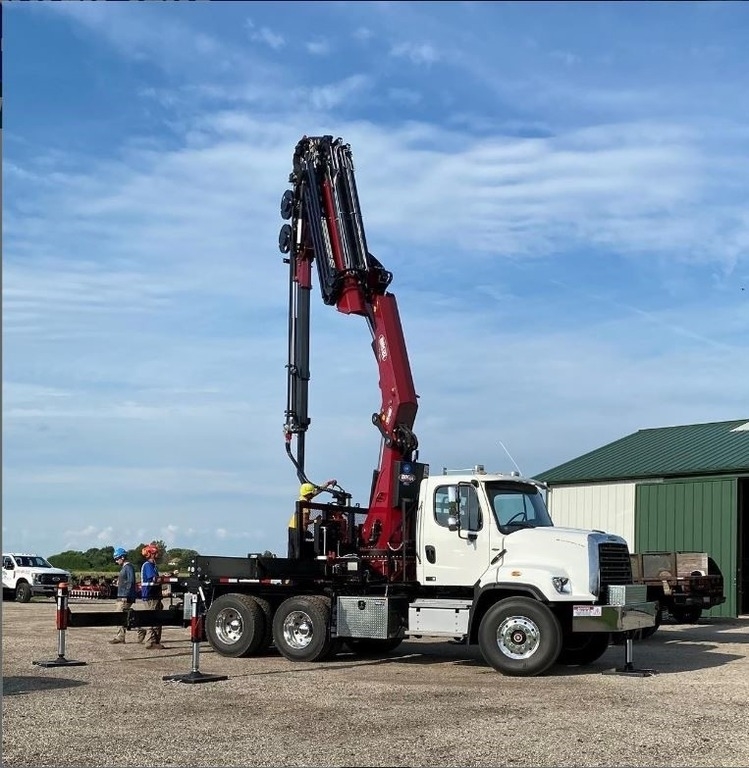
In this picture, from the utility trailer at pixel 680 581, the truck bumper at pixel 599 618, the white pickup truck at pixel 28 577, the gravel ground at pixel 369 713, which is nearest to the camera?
the gravel ground at pixel 369 713

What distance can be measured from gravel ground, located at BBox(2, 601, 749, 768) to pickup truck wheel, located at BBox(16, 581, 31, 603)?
70.3 feet

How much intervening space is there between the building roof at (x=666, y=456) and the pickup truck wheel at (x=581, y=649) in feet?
48.7

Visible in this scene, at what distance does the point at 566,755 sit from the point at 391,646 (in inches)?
364

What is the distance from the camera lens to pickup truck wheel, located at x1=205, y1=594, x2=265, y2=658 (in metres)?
17.2

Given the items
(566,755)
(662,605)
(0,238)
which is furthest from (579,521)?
(0,238)

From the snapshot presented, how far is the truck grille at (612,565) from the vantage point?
51.1ft

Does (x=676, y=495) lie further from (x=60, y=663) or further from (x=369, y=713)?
(x=369, y=713)

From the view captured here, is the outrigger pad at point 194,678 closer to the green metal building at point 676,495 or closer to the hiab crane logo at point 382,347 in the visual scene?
the hiab crane logo at point 382,347

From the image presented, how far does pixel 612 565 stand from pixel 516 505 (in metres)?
1.63

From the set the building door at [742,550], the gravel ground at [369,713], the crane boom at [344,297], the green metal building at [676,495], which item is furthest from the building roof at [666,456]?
the crane boom at [344,297]

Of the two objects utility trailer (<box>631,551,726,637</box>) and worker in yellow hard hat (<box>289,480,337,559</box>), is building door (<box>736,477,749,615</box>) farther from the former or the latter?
worker in yellow hard hat (<box>289,480,337,559</box>)

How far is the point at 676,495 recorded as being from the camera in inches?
1241

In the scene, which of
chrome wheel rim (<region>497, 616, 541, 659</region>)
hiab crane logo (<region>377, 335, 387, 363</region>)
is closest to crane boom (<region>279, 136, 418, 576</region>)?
hiab crane logo (<region>377, 335, 387, 363</region>)

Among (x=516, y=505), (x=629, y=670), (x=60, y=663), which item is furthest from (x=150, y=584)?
(x=629, y=670)
